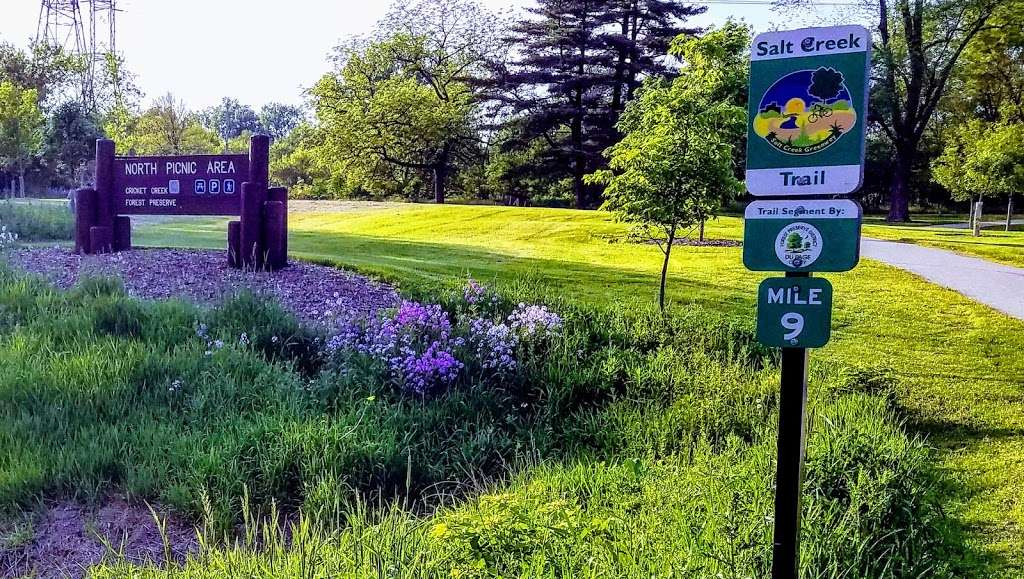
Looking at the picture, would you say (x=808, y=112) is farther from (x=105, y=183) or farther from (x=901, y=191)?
(x=901, y=191)

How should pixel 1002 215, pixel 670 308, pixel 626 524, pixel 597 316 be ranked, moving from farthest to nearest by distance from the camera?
pixel 1002 215
pixel 670 308
pixel 597 316
pixel 626 524

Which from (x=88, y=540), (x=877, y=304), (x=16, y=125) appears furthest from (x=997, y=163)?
(x=16, y=125)

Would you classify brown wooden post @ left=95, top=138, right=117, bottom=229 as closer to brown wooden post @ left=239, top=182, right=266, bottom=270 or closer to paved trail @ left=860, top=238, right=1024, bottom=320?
brown wooden post @ left=239, top=182, right=266, bottom=270

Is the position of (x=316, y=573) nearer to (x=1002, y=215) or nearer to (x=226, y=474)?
(x=226, y=474)

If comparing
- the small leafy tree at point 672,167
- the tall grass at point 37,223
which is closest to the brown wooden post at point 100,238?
the tall grass at point 37,223

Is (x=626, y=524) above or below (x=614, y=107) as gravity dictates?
below

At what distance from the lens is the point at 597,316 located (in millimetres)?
7016

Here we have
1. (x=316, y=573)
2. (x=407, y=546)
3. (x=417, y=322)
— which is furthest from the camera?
(x=417, y=322)

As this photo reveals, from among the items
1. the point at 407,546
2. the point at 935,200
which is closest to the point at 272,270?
the point at 407,546

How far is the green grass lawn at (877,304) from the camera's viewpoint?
4266 mm

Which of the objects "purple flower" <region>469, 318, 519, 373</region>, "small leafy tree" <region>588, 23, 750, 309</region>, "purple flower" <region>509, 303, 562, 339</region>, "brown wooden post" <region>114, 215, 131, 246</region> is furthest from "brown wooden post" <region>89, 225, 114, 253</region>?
"small leafy tree" <region>588, 23, 750, 309</region>

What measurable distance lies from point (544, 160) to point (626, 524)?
103 ft

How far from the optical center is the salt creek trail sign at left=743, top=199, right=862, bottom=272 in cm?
231

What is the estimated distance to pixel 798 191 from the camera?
2371mm
